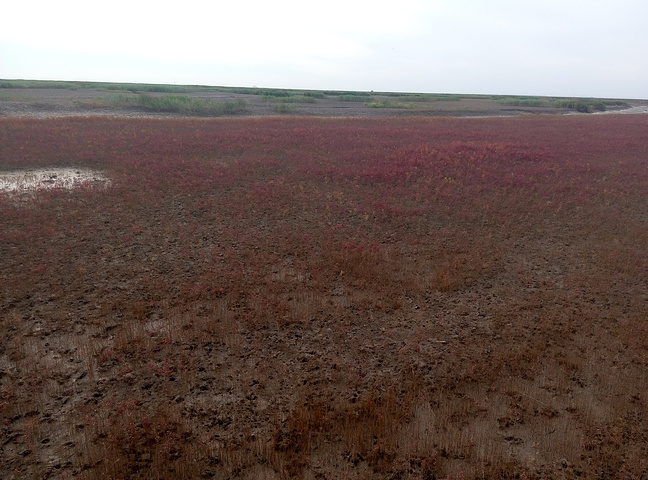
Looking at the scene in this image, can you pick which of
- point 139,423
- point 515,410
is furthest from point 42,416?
point 515,410

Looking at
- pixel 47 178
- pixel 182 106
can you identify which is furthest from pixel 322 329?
pixel 182 106

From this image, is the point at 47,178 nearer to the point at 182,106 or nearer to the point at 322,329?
the point at 322,329

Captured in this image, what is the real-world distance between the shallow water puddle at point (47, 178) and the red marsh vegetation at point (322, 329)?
65cm

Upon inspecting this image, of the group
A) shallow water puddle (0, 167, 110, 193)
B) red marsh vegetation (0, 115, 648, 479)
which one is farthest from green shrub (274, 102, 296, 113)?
shallow water puddle (0, 167, 110, 193)

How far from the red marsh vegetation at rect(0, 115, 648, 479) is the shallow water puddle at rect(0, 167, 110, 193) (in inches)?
25.5

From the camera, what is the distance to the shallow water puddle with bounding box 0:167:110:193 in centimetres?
1545

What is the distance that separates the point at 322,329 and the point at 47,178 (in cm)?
1513

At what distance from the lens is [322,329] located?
8.09 m

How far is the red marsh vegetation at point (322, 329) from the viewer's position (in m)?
5.36

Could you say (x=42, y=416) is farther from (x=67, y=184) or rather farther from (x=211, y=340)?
(x=67, y=184)

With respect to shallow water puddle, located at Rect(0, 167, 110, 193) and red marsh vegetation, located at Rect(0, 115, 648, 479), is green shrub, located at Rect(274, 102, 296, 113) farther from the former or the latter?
shallow water puddle, located at Rect(0, 167, 110, 193)

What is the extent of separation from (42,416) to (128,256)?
18.3 ft

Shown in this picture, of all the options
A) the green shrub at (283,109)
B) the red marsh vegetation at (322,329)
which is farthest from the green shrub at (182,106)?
the red marsh vegetation at (322,329)

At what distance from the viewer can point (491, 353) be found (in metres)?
7.43
